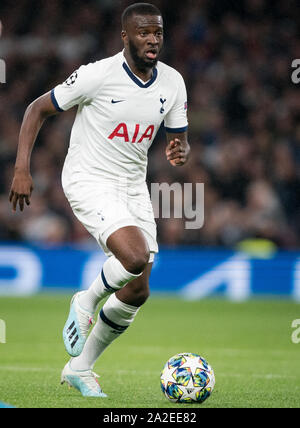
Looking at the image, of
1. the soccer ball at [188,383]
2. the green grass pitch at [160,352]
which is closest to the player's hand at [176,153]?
the soccer ball at [188,383]

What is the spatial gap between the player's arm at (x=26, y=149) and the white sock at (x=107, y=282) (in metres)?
0.66

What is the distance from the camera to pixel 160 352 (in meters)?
8.60

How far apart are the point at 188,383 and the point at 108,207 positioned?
125 centimetres

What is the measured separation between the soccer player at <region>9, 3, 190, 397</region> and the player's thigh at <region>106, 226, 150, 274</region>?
56 millimetres

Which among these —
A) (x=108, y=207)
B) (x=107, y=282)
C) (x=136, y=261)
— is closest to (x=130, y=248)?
(x=136, y=261)

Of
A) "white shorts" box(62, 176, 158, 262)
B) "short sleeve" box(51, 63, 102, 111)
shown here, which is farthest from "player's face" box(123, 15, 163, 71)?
"white shorts" box(62, 176, 158, 262)

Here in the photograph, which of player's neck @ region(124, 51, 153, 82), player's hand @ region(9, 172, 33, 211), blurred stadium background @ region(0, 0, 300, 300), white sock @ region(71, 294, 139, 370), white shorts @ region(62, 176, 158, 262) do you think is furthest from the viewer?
blurred stadium background @ region(0, 0, 300, 300)

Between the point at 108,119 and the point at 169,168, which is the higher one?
the point at 108,119

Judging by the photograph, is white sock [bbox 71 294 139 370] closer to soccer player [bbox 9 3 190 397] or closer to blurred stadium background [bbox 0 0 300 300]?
soccer player [bbox 9 3 190 397]

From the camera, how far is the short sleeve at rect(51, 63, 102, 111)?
5848 millimetres

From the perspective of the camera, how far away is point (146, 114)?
19.7ft

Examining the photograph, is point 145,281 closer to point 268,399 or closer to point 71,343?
point 71,343
